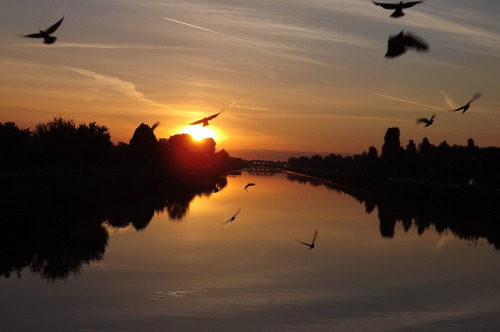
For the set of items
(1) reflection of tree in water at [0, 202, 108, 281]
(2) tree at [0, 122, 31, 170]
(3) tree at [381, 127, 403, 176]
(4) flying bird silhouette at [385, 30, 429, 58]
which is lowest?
(1) reflection of tree in water at [0, 202, 108, 281]

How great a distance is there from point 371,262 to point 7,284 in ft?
56.6

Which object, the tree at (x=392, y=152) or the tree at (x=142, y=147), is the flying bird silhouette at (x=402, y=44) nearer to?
the tree at (x=142, y=147)

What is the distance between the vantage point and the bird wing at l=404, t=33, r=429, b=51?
11.4 m

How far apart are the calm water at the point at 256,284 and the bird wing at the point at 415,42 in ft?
35.1

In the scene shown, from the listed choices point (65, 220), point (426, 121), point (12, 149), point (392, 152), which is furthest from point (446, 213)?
point (392, 152)

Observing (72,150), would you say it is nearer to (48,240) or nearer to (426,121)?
(48,240)

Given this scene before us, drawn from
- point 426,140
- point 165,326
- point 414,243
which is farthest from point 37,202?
point 426,140

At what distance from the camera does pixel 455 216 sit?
60.7 meters

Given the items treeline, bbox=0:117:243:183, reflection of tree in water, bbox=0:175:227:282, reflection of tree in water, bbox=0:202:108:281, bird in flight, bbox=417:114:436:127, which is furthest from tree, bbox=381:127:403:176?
bird in flight, bbox=417:114:436:127

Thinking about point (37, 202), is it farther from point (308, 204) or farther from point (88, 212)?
point (308, 204)

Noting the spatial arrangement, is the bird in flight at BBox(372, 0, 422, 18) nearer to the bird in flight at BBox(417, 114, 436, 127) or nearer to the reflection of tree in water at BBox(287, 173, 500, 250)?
the bird in flight at BBox(417, 114, 436, 127)

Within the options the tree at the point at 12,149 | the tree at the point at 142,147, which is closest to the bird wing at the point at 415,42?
the tree at the point at 12,149

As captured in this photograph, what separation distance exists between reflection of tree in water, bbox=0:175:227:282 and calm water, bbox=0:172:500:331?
1.24 feet

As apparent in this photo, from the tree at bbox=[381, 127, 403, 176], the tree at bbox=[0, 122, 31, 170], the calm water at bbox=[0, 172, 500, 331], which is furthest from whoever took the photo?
the tree at bbox=[381, 127, 403, 176]
